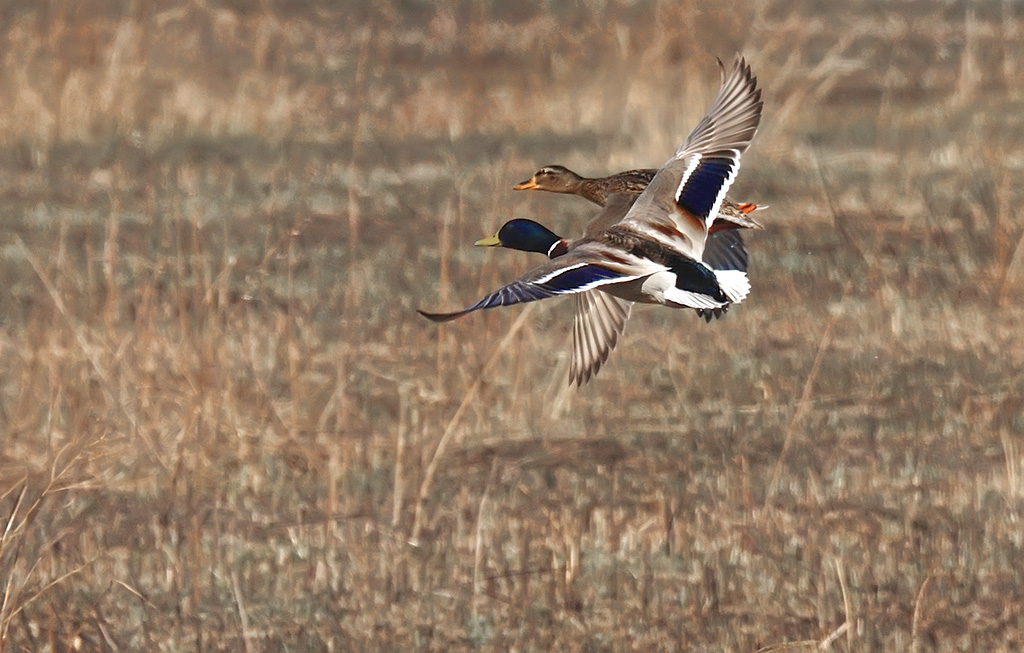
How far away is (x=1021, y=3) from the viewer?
15797mm

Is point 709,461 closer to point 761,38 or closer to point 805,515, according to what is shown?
point 805,515

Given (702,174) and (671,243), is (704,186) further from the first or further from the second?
(671,243)

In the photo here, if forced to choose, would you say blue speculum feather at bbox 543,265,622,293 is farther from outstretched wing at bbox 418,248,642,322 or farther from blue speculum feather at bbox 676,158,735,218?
blue speculum feather at bbox 676,158,735,218

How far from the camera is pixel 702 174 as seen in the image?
427cm

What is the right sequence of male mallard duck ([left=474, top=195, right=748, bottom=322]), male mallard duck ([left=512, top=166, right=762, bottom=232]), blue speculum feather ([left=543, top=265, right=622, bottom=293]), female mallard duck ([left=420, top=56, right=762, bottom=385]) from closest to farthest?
blue speculum feather ([left=543, top=265, right=622, bottom=293]), female mallard duck ([left=420, top=56, right=762, bottom=385]), male mallard duck ([left=474, top=195, right=748, bottom=322]), male mallard duck ([left=512, top=166, right=762, bottom=232])

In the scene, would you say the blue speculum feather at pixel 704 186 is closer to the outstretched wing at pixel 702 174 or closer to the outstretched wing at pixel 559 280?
the outstretched wing at pixel 702 174

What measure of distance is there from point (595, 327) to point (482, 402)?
1348 mm

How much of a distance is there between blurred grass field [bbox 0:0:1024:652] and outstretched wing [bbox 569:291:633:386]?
22.5 inches

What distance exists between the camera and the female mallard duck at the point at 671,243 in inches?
153

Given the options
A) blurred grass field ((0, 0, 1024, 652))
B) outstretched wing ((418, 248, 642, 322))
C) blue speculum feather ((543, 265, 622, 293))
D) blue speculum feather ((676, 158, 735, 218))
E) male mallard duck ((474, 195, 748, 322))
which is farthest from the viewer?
blurred grass field ((0, 0, 1024, 652))

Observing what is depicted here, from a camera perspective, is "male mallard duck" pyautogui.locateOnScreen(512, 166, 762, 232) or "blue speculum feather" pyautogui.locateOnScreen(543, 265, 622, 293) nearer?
"blue speculum feather" pyautogui.locateOnScreen(543, 265, 622, 293)

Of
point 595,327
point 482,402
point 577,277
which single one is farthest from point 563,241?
point 482,402

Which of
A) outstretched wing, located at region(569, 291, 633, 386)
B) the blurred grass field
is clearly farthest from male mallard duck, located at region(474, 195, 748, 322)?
the blurred grass field

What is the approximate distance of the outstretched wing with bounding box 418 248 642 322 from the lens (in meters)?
3.28
